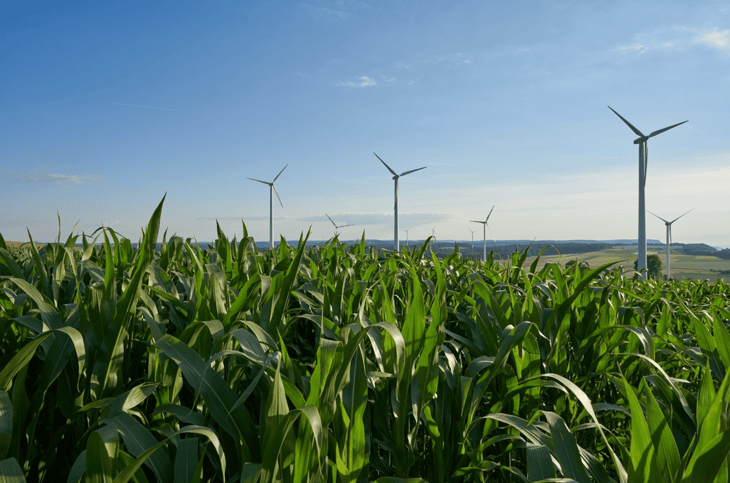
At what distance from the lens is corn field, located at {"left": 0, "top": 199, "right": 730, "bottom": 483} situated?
984 mm

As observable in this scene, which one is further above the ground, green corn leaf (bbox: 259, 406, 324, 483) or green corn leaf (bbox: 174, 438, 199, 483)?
green corn leaf (bbox: 259, 406, 324, 483)


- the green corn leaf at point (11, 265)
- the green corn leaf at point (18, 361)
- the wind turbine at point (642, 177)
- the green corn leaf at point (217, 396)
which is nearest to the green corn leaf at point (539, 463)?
the green corn leaf at point (217, 396)

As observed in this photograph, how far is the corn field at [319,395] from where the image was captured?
98 centimetres

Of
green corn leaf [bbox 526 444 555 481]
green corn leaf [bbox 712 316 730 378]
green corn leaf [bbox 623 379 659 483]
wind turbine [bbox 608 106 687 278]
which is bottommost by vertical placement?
green corn leaf [bbox 526 444 555 481]

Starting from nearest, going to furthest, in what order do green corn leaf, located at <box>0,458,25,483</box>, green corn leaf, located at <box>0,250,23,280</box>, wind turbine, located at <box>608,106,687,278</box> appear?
green corn leaf, located at <box>0,458,25,483</box> < green corn leaf, located at <box>0,250,23,280</box> < wind turbine, located at <box>608,106,687,278</box>

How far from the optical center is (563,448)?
1.09 m

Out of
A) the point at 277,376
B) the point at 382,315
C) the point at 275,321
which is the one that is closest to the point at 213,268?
the point at 275,321

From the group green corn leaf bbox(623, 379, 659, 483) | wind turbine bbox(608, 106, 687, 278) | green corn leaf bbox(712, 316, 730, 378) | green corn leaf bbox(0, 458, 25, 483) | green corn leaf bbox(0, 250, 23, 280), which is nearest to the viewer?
green corn leaf bbox(0, 458, 25, 483)

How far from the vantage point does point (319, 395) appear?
102 cm

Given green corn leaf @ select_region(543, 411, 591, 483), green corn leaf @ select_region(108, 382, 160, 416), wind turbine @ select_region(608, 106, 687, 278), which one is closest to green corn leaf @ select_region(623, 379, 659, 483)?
green corn leaf @ select_region(543, 411, 591, 483)

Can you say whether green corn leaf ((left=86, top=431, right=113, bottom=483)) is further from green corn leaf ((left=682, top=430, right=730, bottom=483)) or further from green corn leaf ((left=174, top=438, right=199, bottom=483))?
green corn leaf ((left=682, top=430, right=730, bottom=483))

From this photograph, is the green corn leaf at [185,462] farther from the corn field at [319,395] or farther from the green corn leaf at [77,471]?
the green corn leaf at [77,471]

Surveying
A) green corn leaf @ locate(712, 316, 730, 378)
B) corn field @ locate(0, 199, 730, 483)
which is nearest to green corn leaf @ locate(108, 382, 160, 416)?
corn field @ locate(0, 199, 730, 483)

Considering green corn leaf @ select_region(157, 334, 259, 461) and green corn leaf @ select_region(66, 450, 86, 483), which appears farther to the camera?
green corn leaf @ select_region(157, 334, 259, 461)
